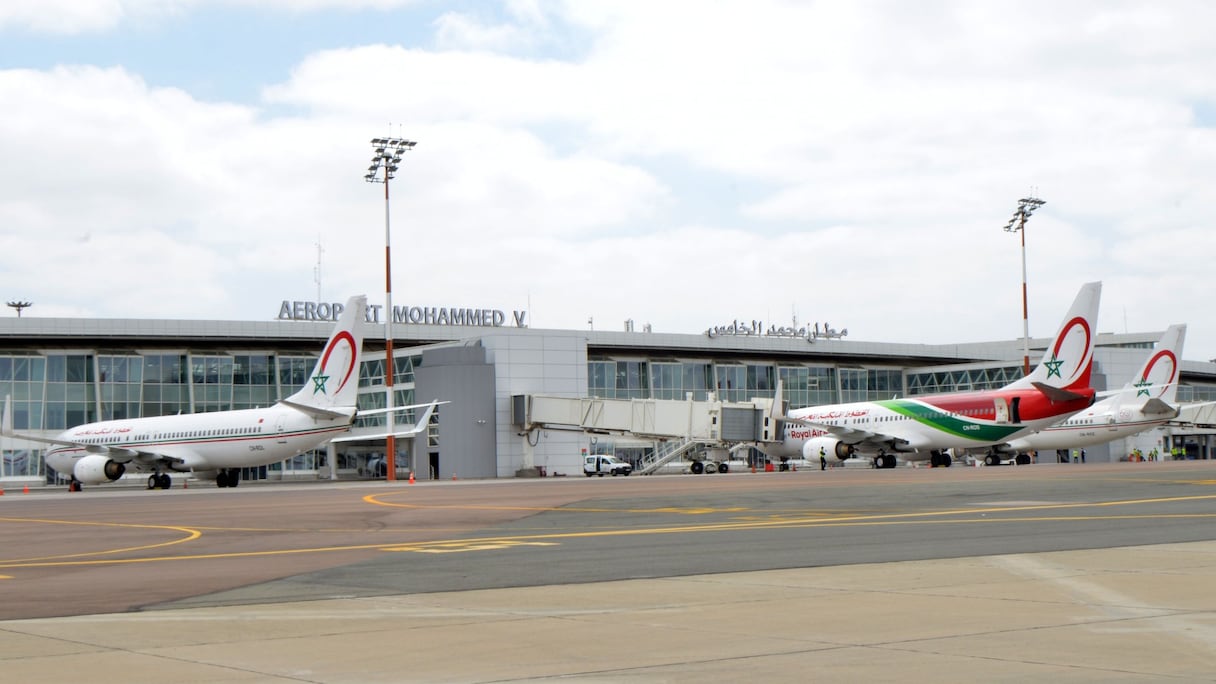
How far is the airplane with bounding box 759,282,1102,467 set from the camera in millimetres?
62906

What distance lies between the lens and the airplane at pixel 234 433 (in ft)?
194

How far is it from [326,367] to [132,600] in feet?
157

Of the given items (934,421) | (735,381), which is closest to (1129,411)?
(934,421)

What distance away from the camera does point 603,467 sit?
83.4 m

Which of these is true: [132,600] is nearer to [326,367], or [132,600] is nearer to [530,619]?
[530,619]

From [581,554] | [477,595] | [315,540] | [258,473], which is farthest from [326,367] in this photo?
[477,595]

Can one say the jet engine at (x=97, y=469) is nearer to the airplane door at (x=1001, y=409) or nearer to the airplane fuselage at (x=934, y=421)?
the airplane fuselage at (x=934, y=421)

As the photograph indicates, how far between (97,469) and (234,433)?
7.48 metres

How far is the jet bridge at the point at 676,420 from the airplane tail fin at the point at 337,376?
55.9 feet

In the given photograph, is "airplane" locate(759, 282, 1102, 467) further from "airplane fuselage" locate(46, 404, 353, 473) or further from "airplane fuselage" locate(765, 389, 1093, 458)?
"airplane fuselage" locate(46, 404, 353, 473)

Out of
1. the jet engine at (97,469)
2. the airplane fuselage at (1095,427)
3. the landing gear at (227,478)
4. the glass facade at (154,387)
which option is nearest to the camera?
the jet engine at (97,469)

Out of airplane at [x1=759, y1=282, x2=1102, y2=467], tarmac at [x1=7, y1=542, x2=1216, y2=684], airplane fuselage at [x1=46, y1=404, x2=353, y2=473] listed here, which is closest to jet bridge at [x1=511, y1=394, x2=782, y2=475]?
airplane at [x1=759, y1=282, x2=1102, y2=467]

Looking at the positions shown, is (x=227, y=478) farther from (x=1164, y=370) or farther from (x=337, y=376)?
(x=1164, y=370)

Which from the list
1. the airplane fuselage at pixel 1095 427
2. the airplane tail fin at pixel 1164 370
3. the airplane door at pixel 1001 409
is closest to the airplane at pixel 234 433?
the airplane door at pixel 1001 409
